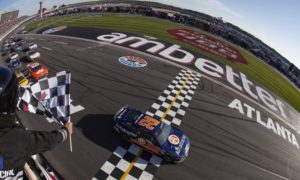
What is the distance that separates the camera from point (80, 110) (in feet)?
39.1

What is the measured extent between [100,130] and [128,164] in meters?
2.64

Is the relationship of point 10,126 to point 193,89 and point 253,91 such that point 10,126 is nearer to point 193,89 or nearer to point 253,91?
point 193,89

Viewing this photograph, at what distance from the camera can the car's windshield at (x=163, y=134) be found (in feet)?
30.5

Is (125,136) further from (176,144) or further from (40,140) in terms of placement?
(40,140)

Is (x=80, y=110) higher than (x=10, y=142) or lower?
lower

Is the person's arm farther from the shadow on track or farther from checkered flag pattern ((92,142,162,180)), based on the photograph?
the shadow on track

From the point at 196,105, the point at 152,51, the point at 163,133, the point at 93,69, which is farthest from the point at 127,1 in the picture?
the point at 163,133

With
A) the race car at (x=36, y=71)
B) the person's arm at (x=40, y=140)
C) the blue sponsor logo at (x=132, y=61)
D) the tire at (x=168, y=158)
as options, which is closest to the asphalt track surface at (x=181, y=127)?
the tire at (x=168, y=158)

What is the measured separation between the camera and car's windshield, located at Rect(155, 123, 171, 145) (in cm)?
930

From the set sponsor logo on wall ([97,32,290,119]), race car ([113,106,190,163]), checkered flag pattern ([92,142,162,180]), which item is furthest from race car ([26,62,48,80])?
sponsor logo on wall ([97,32,290,119])

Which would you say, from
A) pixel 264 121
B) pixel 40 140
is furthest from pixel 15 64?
pixel 264 121

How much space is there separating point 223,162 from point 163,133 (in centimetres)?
316

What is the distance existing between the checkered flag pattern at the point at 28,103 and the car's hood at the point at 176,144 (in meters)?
5.52

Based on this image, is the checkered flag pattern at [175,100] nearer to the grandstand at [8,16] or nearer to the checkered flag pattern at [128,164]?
the checkered flag pattern at [128,164]
